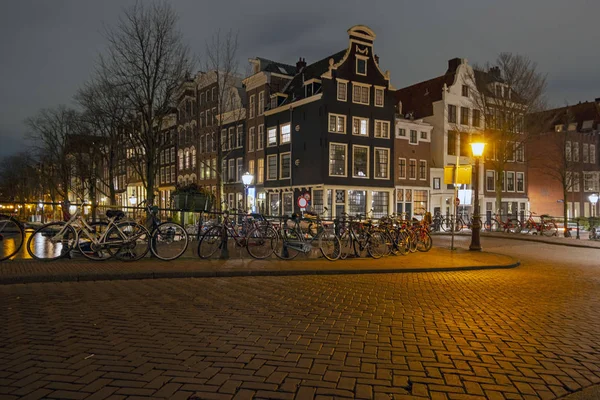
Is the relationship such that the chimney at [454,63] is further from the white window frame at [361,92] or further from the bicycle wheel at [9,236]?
the bicycle wheel at [9,236]

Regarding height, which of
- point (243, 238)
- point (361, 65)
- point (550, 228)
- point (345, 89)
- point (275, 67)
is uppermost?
point (275, 67)

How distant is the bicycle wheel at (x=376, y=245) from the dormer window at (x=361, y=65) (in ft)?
80.8

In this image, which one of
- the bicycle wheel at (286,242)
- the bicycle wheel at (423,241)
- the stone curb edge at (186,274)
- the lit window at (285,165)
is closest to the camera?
the stone curb edge at (186,274)

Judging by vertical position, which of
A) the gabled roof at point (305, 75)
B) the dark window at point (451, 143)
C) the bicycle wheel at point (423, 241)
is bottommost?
the bicycle wheel at point (423, 241)

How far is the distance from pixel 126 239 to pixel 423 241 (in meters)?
10.1

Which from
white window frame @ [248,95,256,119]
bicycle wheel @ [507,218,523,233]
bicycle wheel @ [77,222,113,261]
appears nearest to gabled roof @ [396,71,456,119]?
white window frame @ [248,95,256,119]

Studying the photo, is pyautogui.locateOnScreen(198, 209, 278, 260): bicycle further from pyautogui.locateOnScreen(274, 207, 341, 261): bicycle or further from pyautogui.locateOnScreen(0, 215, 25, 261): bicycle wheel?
pyautogui.locateOnScreen(0, 215, 25, 261): bicycle wheel

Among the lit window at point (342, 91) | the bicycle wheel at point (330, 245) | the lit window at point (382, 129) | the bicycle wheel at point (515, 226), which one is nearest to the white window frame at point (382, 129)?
the lit window at point (382, 129)

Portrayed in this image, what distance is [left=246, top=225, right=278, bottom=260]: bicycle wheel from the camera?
39.1ft

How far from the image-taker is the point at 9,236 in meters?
9.57

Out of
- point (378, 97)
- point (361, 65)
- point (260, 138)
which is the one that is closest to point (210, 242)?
point (361, 65)

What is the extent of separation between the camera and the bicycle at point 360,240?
1304cm

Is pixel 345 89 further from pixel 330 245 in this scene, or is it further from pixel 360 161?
pixel 330 245

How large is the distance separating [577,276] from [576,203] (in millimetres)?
49005
